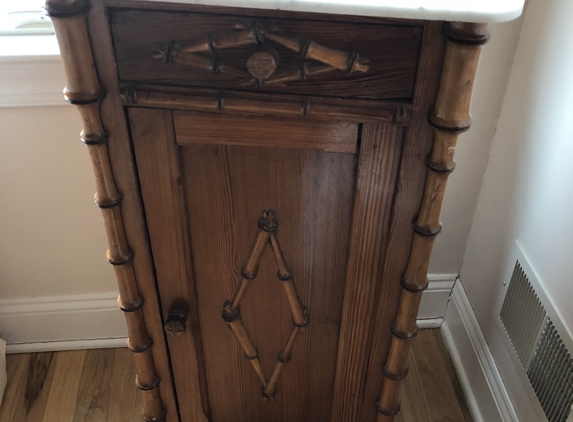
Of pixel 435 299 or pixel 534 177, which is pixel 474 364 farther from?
pixel 534 177

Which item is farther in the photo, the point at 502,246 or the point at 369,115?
the point at 502,246

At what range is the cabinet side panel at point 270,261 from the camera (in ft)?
2.45

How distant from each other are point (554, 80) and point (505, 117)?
19 centimetres

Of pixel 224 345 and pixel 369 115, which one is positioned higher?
pixel 369 115

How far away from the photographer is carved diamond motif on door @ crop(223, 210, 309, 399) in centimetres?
81

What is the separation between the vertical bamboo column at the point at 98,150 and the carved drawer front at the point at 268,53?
0.04 metres

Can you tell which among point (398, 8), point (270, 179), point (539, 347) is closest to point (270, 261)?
point (270, 179)

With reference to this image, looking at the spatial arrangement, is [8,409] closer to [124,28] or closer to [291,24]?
[124,28]

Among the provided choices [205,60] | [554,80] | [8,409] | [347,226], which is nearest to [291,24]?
[205,60]

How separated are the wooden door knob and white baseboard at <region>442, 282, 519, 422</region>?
Answer: 0.73m

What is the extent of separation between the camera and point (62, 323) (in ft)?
4.59

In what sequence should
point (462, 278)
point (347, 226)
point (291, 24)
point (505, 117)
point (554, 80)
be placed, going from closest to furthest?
1. point (291, 24)
2. point (347, 226)
3. point (554, 80)
4. point (505, 117)
5. point (462, 278)

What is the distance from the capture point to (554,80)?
0.94 meters

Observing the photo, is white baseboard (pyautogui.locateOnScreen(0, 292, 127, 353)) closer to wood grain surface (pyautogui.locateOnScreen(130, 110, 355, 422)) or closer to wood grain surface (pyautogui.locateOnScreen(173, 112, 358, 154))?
wood grain surface (pyautogui.locateOnScreen(130, 110, 355, 422))
